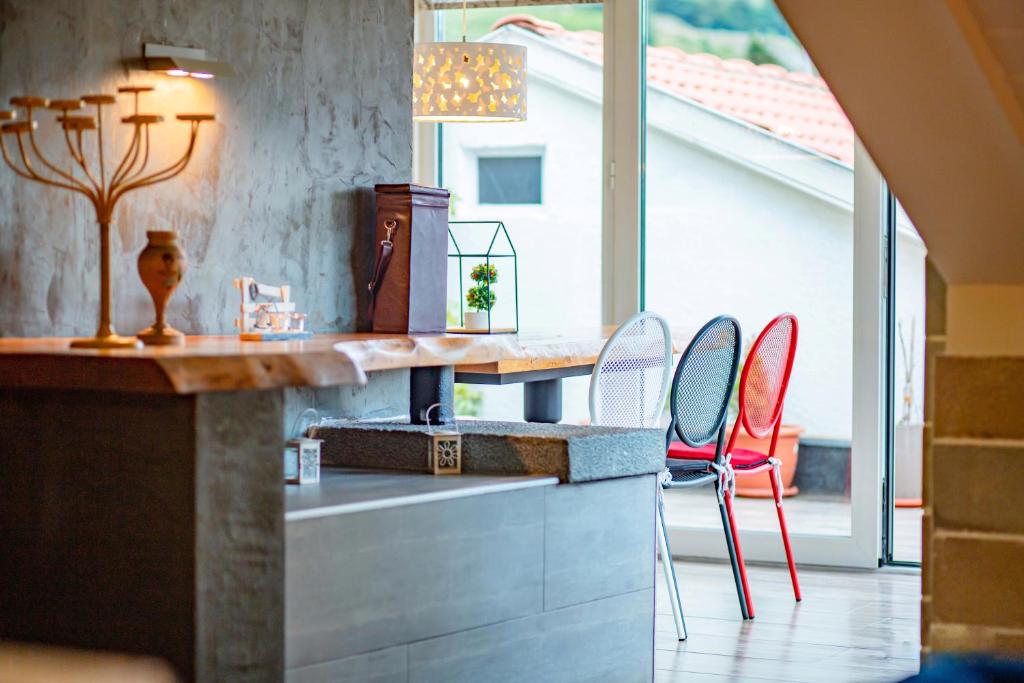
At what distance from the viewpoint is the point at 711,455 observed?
397cm

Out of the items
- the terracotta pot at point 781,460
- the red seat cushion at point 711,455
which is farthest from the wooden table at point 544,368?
the terracotta pot at point 781,460

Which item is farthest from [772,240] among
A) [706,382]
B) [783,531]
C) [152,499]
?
[152,499]

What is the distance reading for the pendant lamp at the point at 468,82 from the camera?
3.92m

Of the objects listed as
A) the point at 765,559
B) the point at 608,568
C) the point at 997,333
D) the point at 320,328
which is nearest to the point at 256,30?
the point at 320,328

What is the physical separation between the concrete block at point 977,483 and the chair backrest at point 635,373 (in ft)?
4.95

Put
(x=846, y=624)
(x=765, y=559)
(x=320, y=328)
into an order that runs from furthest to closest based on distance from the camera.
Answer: (x=765, y=559)
(x=846, y=624)
(x=320, y=328)

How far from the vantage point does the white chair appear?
363cm

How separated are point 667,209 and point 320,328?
7.07 ft

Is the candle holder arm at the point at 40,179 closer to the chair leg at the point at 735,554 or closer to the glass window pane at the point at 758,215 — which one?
the chair leg at the point at 735,554

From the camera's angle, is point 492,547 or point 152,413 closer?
point 152,413

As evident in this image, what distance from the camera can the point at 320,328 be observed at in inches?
121

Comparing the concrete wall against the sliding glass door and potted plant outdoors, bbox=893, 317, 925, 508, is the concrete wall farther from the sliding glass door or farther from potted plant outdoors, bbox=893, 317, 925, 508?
potted plant outdoors, bbox=893, 317, 925, 508

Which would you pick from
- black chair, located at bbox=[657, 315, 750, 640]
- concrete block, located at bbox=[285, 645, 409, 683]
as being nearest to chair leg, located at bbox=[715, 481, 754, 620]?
black chair, located at bbox=[657, 315, 750, 640]

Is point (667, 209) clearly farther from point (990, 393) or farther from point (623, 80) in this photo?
point (990, 393)
